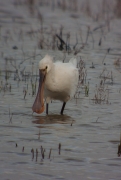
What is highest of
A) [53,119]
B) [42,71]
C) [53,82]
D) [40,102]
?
[42,71]

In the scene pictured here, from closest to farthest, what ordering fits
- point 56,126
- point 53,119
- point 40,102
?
point 56,126, point 53,119, point 40,102

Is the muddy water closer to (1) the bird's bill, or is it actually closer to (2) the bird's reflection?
(2) the bird's reflection

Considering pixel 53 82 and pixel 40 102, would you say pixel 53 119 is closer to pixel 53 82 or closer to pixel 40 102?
pixel 40 102

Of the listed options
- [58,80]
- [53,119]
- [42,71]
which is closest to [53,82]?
[58,80]

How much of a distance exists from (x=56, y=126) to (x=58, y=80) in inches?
Answer: 32.1

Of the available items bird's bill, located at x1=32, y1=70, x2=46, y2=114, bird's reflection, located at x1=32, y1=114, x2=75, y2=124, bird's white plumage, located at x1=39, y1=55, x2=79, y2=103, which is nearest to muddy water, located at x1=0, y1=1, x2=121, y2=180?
bird's reflection, located at x1=32, y1=114, x2=75, y2=124

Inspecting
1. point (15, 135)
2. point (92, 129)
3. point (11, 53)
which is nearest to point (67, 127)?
point (92, 129)

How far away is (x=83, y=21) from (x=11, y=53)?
558 cm

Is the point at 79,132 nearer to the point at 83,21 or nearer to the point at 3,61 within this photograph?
the point at 3,61

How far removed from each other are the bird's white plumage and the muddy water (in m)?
0.28

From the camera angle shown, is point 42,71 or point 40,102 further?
point 40,102

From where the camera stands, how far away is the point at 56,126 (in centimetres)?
724

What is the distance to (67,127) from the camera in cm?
717

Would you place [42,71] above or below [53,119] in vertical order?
above
